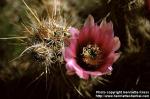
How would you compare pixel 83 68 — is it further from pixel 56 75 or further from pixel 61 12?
pixel 61 12

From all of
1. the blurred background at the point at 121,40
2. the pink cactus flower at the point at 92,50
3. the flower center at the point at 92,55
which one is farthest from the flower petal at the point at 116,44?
the blurred background at the point at 121,40

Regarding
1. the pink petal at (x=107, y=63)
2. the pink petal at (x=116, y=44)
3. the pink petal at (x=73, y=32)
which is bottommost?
the pink petal at (x=107, y=63)

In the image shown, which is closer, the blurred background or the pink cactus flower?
the pink cactus flower

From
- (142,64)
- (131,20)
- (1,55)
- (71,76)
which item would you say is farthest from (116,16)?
(1,55)

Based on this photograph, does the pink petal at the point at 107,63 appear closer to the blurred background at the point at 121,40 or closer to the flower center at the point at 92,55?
the flower center at the point at 92,55

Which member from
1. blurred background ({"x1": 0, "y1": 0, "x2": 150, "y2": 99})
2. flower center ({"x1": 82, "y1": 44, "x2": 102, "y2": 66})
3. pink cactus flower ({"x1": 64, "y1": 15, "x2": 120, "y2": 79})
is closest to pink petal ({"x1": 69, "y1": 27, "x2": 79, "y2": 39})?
pink cactus flower ({"x1": 64, "y1": 15, "x2": 120, "y2": 79})

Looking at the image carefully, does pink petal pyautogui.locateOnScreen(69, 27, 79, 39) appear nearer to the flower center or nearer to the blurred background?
the flower center

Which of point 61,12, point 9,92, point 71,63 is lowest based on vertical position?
point 9,92

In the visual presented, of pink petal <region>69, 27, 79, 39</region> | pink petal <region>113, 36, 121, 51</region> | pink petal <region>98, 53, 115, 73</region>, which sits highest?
pink petal <region>69, 27, 79, 39</region>
